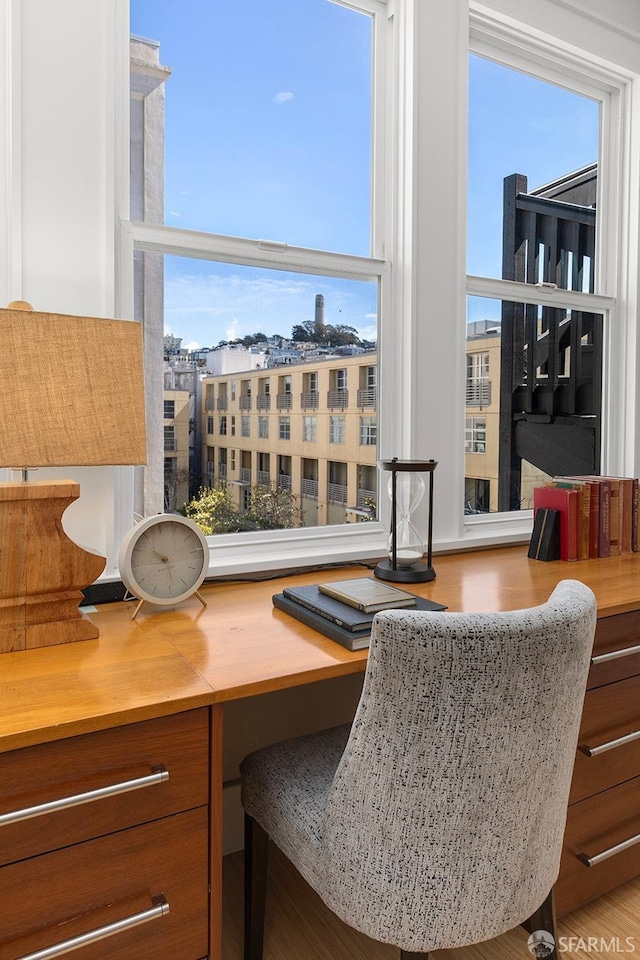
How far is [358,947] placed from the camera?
1.57 metres

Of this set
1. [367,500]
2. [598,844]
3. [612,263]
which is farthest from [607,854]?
[612,263]

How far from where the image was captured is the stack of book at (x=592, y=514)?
208 centimetres

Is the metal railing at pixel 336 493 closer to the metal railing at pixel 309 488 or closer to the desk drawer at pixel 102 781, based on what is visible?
the metal railing at pixel 309 488

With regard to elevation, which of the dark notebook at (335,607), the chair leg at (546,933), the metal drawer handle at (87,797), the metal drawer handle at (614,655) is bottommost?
the chair leg at (546,933)

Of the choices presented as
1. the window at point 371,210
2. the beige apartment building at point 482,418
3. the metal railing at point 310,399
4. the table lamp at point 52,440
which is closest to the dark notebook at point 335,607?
the window at point 371,210

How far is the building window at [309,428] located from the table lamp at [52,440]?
79cm

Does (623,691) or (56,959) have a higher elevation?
(623,691)

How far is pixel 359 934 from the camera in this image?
1.62 m

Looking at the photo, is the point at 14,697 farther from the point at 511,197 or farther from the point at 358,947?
the point at 511,197

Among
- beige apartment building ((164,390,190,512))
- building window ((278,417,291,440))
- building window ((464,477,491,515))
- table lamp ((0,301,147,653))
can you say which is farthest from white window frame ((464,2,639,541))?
table lamp ((0,301,147,653))

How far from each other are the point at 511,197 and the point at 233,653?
2.02m

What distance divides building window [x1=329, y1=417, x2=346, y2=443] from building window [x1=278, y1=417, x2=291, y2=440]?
5.6 inches

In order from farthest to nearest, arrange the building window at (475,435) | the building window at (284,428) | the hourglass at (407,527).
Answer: the building window at (475,435), the building window at (284,428), the hourglass at (407,527)

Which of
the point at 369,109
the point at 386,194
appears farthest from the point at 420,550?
the point at 369,109
